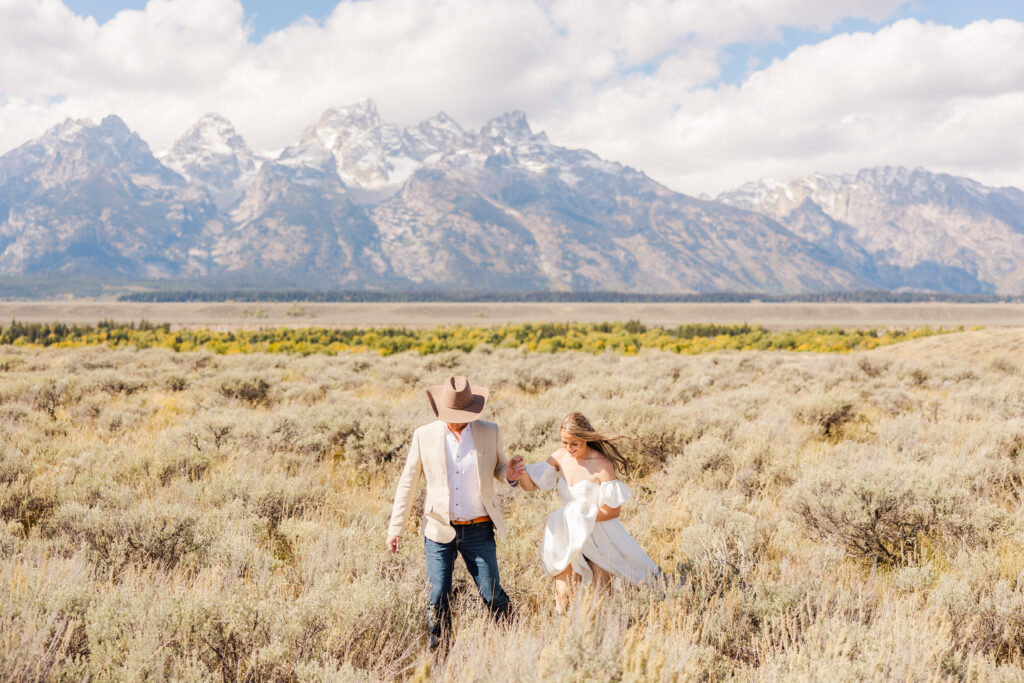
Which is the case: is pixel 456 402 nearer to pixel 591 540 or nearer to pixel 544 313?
pixel 591 540

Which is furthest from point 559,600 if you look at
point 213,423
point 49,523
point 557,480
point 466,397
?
point 213,423

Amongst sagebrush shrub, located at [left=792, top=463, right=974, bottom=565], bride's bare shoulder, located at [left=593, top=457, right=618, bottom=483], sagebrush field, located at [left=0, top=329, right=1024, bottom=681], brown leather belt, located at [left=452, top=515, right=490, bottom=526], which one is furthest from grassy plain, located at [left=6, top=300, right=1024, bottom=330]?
brown leather belt, located at [left=452, top=515, right=490, bottom=526]

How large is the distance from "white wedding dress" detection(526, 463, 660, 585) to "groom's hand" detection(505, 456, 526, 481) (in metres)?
0.20

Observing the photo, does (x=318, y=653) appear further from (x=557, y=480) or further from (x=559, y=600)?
(x=557, y=480)

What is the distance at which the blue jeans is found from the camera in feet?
12.4

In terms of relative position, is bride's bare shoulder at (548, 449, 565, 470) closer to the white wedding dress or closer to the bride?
the bride

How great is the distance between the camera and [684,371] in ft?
56.1

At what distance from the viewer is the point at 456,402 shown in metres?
3.82

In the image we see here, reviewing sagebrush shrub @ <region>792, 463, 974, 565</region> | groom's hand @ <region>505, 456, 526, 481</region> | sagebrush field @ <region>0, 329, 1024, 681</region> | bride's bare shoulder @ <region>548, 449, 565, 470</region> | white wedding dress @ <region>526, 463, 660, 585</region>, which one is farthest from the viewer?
sagebrush shrub @ <region>792, 463, 974, 565</region>

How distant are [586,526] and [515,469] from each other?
2.02 ft

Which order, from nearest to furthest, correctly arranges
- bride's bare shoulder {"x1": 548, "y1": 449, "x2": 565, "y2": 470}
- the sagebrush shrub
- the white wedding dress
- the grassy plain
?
the white wedding dress → bride's bare shoulder {"x1": 548, "y1": 449, "x2": 565, "y2": 470} → the sagebrush shrub → the grassy plain

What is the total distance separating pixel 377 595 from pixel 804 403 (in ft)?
28.6

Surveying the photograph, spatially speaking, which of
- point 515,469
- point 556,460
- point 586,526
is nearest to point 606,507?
point 586,526

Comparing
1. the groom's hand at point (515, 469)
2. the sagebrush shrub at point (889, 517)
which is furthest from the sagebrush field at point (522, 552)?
the groom's hand at point (515, 469)
